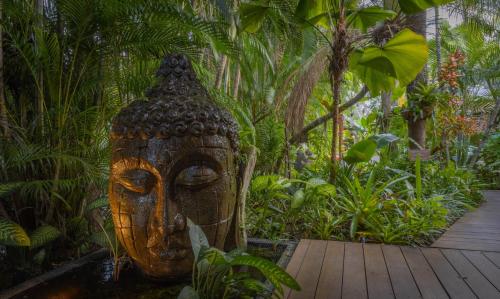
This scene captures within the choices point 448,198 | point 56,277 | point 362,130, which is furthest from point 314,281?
point 362,130

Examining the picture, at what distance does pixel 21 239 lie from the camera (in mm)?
1731

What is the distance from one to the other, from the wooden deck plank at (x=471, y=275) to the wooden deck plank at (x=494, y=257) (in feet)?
0.59

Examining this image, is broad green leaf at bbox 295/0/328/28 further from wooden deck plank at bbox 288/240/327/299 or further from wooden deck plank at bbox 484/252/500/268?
wooden deck plank at bbox 484/252/500/268

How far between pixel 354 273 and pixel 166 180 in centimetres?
143

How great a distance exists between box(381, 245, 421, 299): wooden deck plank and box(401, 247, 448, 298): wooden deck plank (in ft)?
0.11

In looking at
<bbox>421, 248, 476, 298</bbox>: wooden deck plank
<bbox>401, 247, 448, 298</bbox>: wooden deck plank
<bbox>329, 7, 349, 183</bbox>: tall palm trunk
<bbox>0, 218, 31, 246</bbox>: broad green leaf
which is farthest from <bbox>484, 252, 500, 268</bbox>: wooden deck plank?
<bbox>0, 218, 31, 246</bbox>: broad green leaf

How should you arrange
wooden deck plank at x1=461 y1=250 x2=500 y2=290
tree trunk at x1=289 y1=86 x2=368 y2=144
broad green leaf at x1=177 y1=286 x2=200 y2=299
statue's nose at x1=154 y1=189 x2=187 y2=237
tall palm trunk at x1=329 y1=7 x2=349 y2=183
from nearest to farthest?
broad green leaf at x1=177 y1=286 x2=200 y2=299, statue's nose at x1=154 y1=189 x2=187 y2=237, wooden deck plank at x1=461 y1=250 x2=500 y2=290, tall palm trunk at x1=329 y1=7 x2=349 y2=183, tree trunk at x1=289 y1=86 x2=368 y2=144

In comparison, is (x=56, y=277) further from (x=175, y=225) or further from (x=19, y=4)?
(x=19, y=4)

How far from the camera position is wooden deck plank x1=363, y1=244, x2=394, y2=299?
1.87 m

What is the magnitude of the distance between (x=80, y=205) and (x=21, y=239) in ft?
2.97

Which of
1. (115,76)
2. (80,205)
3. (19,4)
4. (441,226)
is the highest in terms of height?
(19,4)

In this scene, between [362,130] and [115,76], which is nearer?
[115,76]

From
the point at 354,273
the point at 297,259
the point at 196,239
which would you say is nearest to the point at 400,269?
the point at 354,273

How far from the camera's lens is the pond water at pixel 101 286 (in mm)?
1771
